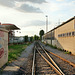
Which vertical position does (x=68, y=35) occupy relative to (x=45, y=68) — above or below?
above

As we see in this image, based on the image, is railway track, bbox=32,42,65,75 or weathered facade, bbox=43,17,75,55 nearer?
railway track, bbox=32,42,65,75

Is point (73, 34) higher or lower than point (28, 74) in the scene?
higher

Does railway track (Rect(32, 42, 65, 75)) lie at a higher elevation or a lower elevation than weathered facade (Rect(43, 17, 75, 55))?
lower

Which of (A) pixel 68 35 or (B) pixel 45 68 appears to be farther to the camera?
(A) pixel 68 35

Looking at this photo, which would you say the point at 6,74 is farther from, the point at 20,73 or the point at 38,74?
the point at 38,74

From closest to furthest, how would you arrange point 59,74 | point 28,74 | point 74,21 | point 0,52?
point 59,74 < point 28,74 < point 0,52 < point 74,21

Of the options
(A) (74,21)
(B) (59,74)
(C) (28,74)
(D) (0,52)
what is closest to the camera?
(B) (59,74)

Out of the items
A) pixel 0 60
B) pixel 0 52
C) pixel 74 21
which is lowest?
pixel 0 60

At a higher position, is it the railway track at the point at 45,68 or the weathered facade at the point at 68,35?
the weathered facade at the point at 68,35

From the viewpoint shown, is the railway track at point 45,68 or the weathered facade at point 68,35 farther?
the weathered facade at point 68,35

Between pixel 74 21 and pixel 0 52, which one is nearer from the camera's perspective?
pixel 0 52

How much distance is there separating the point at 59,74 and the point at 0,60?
4.07 m

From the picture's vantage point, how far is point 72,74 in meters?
4.91

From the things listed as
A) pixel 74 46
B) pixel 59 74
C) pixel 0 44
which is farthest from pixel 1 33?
pixel 74 46
